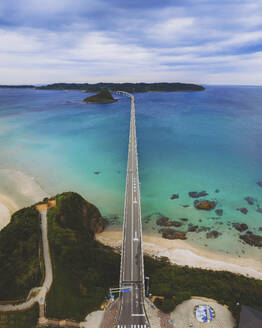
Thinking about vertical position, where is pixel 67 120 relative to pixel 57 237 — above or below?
above

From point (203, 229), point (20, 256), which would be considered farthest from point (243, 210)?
point (20, 256)

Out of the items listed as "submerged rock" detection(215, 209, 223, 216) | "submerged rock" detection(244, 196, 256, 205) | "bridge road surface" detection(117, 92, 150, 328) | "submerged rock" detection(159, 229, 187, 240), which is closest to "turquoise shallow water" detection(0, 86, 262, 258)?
"submerged rock" detection(215, 209, 223, 216)

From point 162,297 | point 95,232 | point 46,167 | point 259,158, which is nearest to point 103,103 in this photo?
point 46,167

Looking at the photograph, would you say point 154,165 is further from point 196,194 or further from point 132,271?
point 132,271

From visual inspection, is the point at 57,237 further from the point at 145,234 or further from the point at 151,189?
the point at 151,189

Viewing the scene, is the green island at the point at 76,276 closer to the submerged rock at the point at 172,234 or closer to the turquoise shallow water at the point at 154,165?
the submerged rock at the point at 172,234

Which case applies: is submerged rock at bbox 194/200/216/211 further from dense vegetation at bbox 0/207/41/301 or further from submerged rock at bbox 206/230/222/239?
dense vegetation at bbox 0/207/41/301

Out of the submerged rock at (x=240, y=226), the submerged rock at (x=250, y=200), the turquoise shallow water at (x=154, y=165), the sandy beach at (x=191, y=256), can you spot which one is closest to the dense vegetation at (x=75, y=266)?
the sandy beach at (x=191, y=256)
